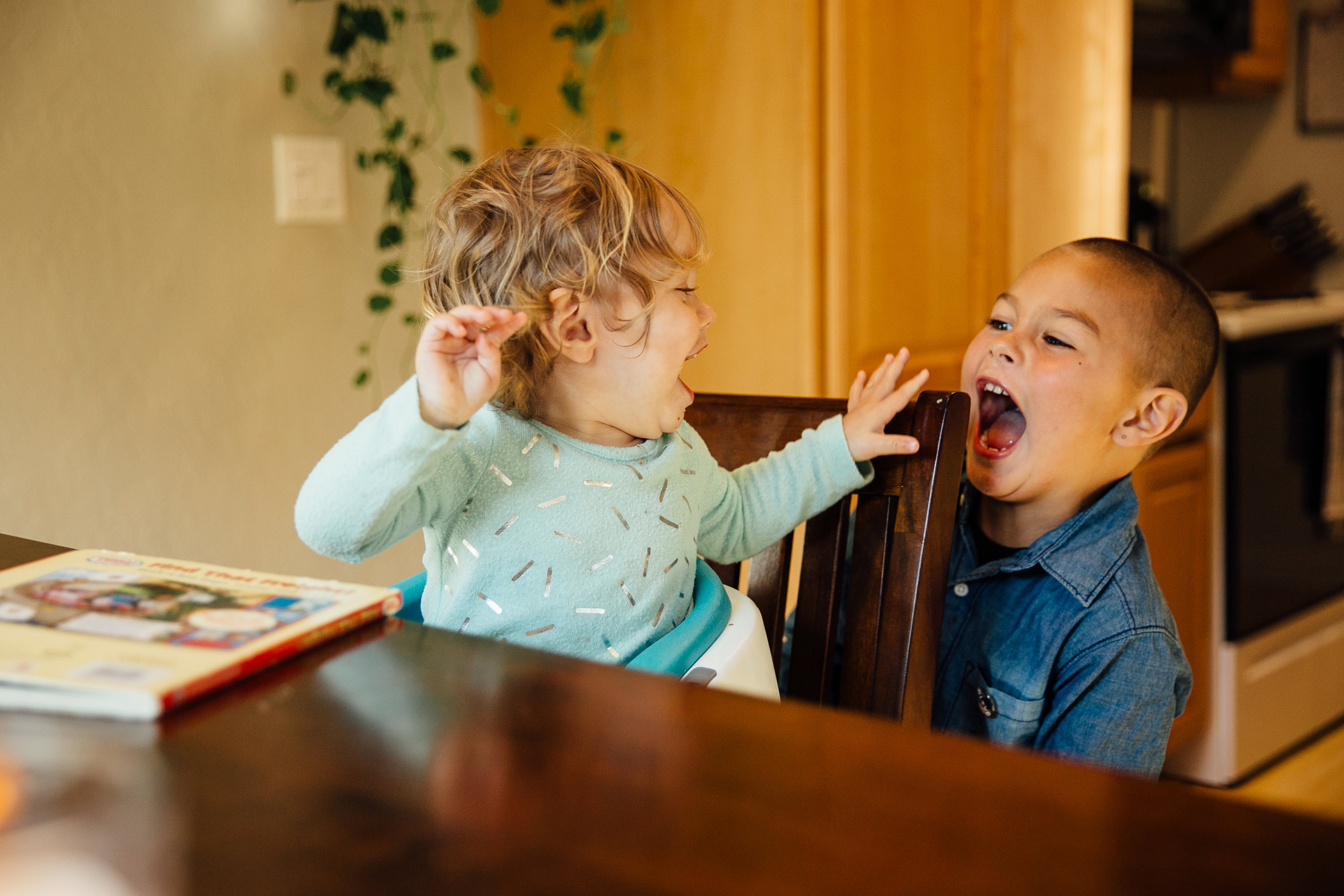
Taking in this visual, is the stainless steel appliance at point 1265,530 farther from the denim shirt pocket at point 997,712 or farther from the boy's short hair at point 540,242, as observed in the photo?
the boy's short hair at point 540,242

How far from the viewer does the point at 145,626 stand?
0.56 m

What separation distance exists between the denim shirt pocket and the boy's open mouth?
0.23m

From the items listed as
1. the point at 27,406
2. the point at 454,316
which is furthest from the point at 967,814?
the point at 27,406

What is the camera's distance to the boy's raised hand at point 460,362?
723 millimetres

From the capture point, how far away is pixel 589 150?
932 millimetres

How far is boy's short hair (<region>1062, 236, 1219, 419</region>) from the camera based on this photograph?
107cm

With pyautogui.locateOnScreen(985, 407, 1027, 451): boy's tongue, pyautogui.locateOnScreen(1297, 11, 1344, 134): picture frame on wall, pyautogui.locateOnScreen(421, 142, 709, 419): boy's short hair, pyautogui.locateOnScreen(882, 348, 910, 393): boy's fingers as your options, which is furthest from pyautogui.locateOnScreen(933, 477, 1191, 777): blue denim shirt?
pyautogui.locateOnScreen(1297, 11, 1344, 134): picture frame on wall

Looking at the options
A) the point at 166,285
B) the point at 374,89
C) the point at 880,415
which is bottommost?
the point at 880,415

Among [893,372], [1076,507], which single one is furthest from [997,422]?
[893,372]

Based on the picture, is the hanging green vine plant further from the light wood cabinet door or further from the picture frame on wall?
the picture frame on wall

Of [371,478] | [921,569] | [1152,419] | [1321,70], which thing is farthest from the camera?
[1321,70]

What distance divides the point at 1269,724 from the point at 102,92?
247 cm

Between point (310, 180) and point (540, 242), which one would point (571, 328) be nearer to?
point (540, 242)

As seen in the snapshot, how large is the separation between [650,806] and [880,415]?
602 mm
